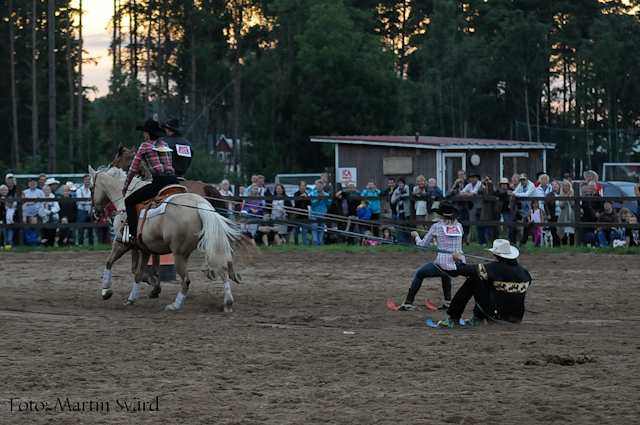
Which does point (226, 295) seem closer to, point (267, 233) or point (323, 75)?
point (267, 233)

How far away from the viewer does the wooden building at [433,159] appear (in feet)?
91.1

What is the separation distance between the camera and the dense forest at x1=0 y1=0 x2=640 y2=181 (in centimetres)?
4959

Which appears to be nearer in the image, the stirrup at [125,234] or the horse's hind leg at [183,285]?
the horse's hind leg at [183,285]

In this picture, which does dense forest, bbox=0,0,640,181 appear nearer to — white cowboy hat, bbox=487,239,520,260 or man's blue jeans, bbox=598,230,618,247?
man's blue jeans, bbox=598,230,618,247

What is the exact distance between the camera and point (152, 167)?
10852mm

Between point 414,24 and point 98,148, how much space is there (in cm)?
3375

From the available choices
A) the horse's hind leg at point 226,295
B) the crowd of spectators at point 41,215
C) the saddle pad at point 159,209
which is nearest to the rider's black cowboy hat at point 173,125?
the saddle pad at point 159,209

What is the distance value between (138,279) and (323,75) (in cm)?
4007

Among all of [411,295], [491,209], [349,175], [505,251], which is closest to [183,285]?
[411,295]

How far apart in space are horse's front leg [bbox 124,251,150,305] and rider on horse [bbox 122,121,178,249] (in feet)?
1.65

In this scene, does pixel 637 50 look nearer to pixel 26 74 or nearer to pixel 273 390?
pixel 26 74

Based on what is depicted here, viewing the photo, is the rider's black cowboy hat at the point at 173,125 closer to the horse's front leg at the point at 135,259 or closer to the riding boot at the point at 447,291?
the horse's front leg at the point at 135,259

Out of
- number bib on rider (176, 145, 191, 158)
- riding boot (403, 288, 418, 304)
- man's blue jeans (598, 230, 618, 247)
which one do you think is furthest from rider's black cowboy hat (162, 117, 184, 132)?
man's blue jeans (598, 230, 618, 247)

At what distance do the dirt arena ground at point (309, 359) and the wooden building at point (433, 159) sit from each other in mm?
15166
